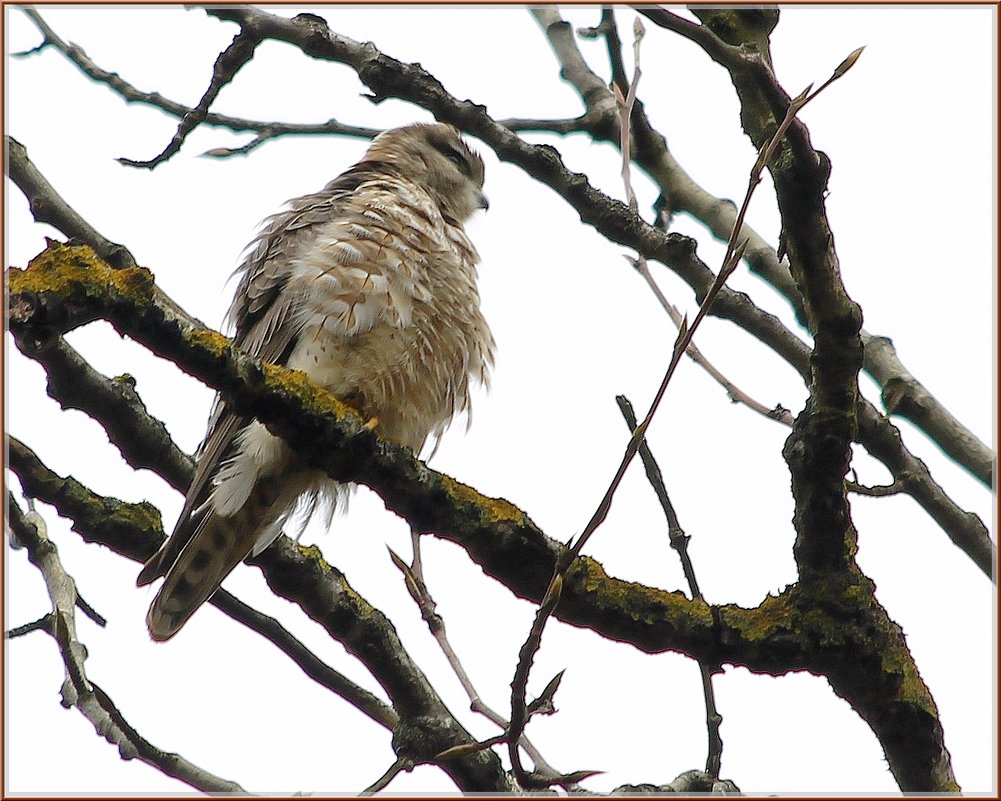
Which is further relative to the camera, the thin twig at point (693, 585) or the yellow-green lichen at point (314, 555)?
the yellow-green lichen at point (314, 555)

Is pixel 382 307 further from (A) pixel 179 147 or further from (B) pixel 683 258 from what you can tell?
(B) pixel 683 258

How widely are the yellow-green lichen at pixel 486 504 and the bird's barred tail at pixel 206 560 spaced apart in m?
1.36

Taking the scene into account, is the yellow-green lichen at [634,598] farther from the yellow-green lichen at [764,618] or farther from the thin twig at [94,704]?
the thin twig at [94,704]

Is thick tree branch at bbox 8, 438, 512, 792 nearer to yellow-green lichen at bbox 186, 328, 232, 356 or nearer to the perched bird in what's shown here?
the perched bird

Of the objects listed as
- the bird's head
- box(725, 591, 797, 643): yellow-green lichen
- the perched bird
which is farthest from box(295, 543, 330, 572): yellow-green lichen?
the bird's head

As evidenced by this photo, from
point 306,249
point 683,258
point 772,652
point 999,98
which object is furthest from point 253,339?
point 999,98

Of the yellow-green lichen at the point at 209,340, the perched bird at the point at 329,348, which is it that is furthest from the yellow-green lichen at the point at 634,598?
the perched bird at the point at 329,348

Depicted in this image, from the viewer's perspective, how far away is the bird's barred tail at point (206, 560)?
377 cm

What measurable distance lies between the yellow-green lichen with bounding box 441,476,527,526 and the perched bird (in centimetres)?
120

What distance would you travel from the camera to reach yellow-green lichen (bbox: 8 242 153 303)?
218cm

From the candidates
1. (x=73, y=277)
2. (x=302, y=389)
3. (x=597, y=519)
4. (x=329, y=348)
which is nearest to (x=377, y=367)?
(x=329, y=348)

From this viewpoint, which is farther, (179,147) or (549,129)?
(549,129)

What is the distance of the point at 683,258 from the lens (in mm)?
3404

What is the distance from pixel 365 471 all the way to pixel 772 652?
1.10 metres
